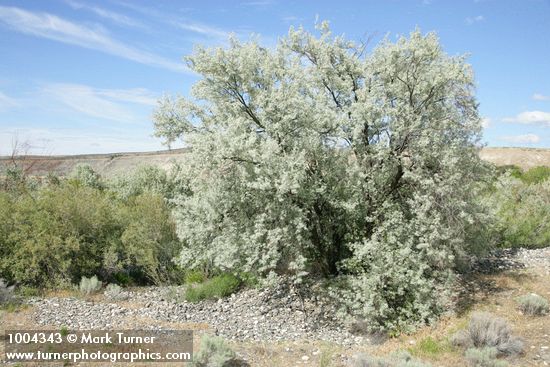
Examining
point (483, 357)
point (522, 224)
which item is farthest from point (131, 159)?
point (483, 357)

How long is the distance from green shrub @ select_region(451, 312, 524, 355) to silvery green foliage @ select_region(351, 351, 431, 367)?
81.0 inches

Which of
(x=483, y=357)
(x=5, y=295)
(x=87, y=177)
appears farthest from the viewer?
(x=87, y=177)

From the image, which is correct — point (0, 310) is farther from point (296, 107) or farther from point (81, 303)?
point (296, 107)

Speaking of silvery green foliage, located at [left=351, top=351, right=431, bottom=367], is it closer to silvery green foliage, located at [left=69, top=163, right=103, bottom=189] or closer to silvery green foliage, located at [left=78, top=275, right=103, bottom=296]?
silvery green foliage, located at [left=78, top=275, right=103, bottom=296]

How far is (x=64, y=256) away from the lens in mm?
20438

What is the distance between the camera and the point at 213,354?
34.8 ft

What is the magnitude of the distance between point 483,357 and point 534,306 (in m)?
4.00

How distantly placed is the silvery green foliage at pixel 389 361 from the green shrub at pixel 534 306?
5128mm

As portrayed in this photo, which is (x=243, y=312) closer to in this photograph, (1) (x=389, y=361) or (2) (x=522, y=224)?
(1) (x=389, y=361)

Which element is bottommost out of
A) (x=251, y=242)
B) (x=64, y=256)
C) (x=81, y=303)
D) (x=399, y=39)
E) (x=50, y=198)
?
(x=81, y=303)

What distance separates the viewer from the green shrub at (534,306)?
13.0m

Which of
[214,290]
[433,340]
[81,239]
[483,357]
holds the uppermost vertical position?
[81,239]

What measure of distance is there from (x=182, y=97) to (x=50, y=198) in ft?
32.7

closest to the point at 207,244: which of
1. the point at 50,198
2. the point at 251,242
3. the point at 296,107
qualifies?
the point at 251,242
